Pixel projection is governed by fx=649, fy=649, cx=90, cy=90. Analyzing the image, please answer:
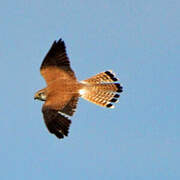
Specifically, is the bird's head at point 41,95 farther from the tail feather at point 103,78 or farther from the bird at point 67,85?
the tail feather at point 103,78

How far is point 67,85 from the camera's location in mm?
16281

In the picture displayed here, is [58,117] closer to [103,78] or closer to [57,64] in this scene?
[57,64]

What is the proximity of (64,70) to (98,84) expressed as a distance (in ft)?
3.18

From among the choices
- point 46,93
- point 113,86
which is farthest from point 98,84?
point 46,93

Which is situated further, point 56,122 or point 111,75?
point 111,75

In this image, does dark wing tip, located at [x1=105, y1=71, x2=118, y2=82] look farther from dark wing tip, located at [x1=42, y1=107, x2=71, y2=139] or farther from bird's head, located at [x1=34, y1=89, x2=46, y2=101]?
dark wing tip, located at [x1=42, y1=107, x2=71, y2=139]

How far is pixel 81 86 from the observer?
53.5 feet

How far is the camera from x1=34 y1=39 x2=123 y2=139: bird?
15758 mm

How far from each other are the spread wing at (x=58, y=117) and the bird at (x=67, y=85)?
29mm

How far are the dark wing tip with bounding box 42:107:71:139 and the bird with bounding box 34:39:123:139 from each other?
39cm

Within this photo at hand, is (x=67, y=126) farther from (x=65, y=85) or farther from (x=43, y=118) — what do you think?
(x=65, y=85)

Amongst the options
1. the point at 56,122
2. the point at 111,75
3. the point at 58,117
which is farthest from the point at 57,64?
the point at 56,122

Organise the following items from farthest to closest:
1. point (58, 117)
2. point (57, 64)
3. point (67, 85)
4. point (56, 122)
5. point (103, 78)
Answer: point (103, 78) < point (57, 64) < point (67, 85) < point (58, 117) < point (56, 122)

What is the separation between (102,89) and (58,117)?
2363 mm
